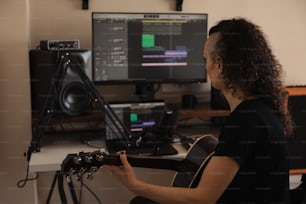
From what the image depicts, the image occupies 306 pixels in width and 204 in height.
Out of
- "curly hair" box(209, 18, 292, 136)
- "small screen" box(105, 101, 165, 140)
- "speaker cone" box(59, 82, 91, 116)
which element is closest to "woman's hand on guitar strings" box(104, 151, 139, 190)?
"curly hair" box(209, 18, 292, 136)

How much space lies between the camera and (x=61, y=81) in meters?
1.90

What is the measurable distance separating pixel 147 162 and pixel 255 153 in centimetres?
52

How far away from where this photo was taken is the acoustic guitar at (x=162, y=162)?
144 centimetres

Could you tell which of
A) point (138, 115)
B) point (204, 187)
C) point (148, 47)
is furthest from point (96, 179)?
point (204, 187)

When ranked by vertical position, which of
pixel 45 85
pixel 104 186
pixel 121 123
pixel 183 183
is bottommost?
pixel 104 186

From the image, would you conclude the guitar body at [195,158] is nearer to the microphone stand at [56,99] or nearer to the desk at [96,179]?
the desk at [96,179]

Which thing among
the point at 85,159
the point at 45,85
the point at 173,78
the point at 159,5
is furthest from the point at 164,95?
the point at 85,159

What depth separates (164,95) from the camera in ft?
8.23

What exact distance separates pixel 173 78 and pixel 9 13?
0.92 meters

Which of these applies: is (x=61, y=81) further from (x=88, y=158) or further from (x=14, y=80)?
(x=88, y=158)

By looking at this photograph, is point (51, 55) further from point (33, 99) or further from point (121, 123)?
point (121, 123)

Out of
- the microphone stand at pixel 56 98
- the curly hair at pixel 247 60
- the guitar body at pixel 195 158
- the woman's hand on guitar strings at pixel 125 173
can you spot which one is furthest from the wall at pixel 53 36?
the curly hair at pixel 247 60

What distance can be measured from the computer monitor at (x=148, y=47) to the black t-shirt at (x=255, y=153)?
103 cm

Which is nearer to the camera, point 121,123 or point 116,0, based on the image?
point 121,123
